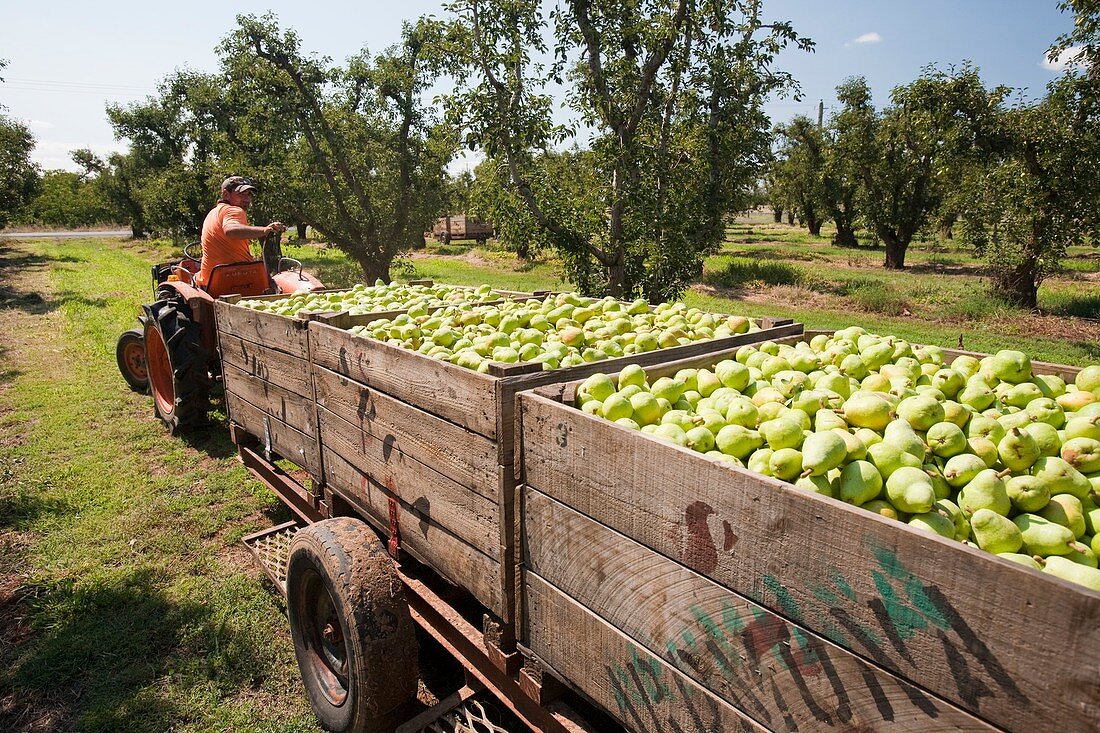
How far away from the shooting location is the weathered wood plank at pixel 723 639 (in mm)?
1268

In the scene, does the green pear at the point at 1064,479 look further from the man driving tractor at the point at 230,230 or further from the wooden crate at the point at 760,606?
the man driving tractor at the point at 230,230

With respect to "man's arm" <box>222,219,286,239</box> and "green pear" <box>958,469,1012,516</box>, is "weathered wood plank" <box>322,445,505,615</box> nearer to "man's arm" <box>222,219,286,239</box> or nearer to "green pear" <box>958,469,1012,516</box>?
"green pear" <box>958,469,1012,516</box>

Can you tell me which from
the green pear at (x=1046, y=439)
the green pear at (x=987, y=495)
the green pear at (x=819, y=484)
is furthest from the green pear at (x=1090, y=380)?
the green pear at (x=819, y=484)

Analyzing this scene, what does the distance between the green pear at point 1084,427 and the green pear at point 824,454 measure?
74 cm

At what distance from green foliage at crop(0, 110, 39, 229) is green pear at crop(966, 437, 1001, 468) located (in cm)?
3825

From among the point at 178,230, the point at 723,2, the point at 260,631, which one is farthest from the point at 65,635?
the point at 178,230

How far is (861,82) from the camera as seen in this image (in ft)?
100

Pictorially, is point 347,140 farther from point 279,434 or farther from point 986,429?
point 986,429

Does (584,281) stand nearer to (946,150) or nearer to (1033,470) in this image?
(1033,470)

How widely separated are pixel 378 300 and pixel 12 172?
36882 millimetres

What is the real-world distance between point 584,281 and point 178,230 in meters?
38.7

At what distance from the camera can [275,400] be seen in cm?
399

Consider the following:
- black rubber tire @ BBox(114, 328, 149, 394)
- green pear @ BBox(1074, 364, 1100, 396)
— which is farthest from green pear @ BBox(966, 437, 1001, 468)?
black rubber tire @ BBox(114, 328, 149, 394)

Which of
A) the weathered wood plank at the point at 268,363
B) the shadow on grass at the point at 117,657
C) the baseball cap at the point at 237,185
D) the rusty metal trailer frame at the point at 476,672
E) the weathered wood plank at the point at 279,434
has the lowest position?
the shadow on grass at the point at 117,657
